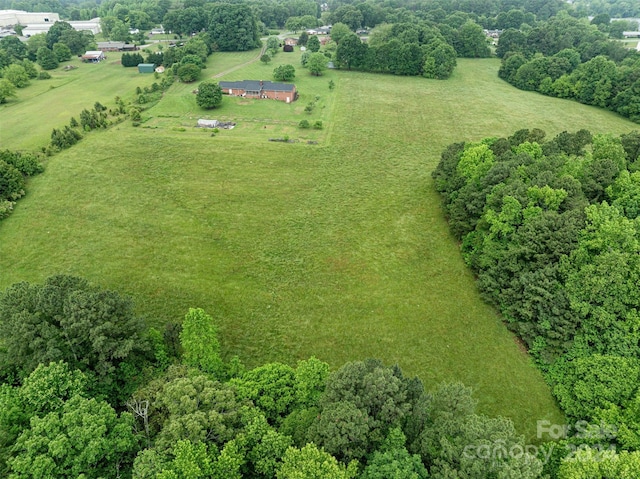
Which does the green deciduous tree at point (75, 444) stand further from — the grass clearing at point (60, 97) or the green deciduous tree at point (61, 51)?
the green deciduous tree at point (61, 51)

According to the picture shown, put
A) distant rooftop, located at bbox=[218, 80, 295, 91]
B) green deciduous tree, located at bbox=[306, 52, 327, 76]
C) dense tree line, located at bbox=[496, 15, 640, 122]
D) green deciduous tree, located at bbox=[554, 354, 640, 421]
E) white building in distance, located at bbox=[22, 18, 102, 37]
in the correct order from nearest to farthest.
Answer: green deciduous tree, located at bbox=[554, 354, 640, 421]
dense tree line, located at bbox=[496, 15, 640, 122]
distant rooftop, located at bbox=[218, 80, 295, 91]
green deciduous tree, located at bbox=[306, 52, 327, 76]
white building in distance, located at bbox=[22, 18, 102, 37]

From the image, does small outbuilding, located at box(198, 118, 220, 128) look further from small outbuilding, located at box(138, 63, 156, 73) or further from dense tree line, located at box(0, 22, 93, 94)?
small outbuilding, located at box(138, 63, 156, 73)

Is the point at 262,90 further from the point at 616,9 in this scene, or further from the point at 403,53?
the point at 616,9

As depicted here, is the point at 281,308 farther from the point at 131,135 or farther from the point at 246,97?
the point at 246,97

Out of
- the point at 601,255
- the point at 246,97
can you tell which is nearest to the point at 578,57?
the point at 246,97

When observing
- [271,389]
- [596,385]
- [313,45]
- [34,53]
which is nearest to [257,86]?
[313,45]

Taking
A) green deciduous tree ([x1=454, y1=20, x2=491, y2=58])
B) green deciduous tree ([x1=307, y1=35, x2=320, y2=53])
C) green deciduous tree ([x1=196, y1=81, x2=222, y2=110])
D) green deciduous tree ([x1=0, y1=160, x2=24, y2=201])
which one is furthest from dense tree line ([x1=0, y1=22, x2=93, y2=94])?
green deciduous tree ([x1=454, y1=20, x2=491, y2=58])
